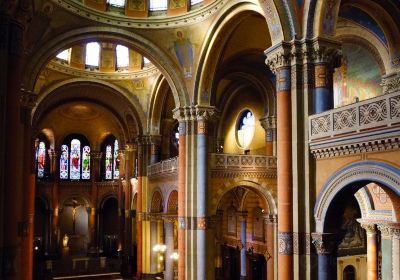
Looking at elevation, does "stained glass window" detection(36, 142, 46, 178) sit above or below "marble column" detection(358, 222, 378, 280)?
above

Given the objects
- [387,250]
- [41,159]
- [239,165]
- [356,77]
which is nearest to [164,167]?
[239,165]

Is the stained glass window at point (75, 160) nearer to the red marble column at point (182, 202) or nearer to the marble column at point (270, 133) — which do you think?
the red marble column at point (182, 202)

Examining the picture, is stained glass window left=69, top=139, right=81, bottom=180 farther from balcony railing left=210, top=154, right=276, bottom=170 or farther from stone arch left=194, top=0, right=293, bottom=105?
balcony railing left=210, top=154, right=276, bottom=170

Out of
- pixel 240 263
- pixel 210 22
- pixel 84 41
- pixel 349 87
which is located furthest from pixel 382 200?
pixel 84 41

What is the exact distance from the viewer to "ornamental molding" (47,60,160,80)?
87.2ft

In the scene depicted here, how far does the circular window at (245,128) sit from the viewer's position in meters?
26.1

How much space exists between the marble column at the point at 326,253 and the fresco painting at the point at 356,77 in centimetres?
747

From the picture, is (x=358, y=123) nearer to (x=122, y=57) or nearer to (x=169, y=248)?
(x=169, y=248)

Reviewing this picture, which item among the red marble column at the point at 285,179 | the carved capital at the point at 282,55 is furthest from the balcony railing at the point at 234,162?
the carved capital at the point at 282,55

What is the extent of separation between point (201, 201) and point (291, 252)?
7.85m

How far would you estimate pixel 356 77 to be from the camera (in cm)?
1877

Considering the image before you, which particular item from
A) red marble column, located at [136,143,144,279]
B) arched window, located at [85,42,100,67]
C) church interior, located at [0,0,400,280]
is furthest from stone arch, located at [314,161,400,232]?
arched window, located at [85,42,100,67]

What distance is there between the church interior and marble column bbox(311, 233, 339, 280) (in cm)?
5

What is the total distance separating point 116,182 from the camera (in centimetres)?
3738
